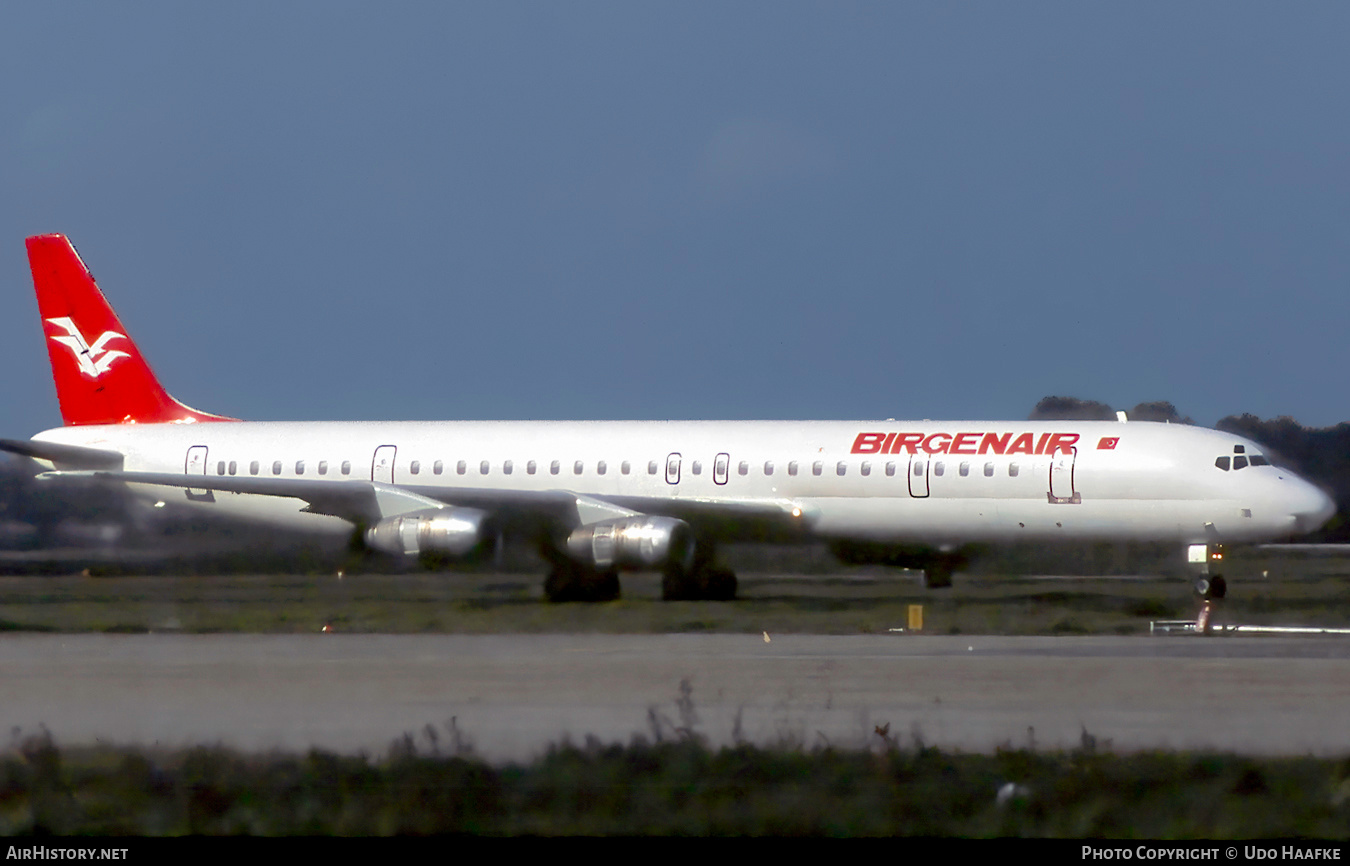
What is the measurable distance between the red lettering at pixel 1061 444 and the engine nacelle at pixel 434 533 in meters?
10.6

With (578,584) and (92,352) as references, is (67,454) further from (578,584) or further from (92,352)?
(578,584)

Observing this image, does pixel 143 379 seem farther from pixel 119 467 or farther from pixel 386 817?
pixel 386 817

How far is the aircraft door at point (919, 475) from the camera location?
37344 millimetres

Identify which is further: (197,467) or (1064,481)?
(197,467)

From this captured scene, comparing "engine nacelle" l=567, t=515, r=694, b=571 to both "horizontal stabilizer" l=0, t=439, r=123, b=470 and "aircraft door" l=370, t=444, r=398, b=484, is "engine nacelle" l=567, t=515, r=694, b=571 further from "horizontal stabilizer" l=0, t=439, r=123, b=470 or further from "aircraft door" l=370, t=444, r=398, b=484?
"horizontal stabilizer" l=0, t=439, r=123, b=470

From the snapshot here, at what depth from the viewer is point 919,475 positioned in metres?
37.4

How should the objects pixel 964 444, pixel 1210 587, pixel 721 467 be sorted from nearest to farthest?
pixel 1210 587 < pixel 964 444 < pixel 721 467

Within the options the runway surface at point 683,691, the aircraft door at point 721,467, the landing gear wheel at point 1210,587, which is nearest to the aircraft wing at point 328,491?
the aircraft door at point 721,467

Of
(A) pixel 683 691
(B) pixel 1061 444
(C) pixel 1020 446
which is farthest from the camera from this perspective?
(C) pixel 1020 446

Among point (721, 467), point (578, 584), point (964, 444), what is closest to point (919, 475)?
point (964, 444)

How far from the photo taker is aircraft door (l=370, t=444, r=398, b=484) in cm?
4234

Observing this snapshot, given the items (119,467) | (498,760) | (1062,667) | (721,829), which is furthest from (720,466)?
(721,829)

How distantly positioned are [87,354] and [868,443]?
66.0ft

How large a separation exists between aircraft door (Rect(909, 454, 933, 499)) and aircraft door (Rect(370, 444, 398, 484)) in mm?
11664
